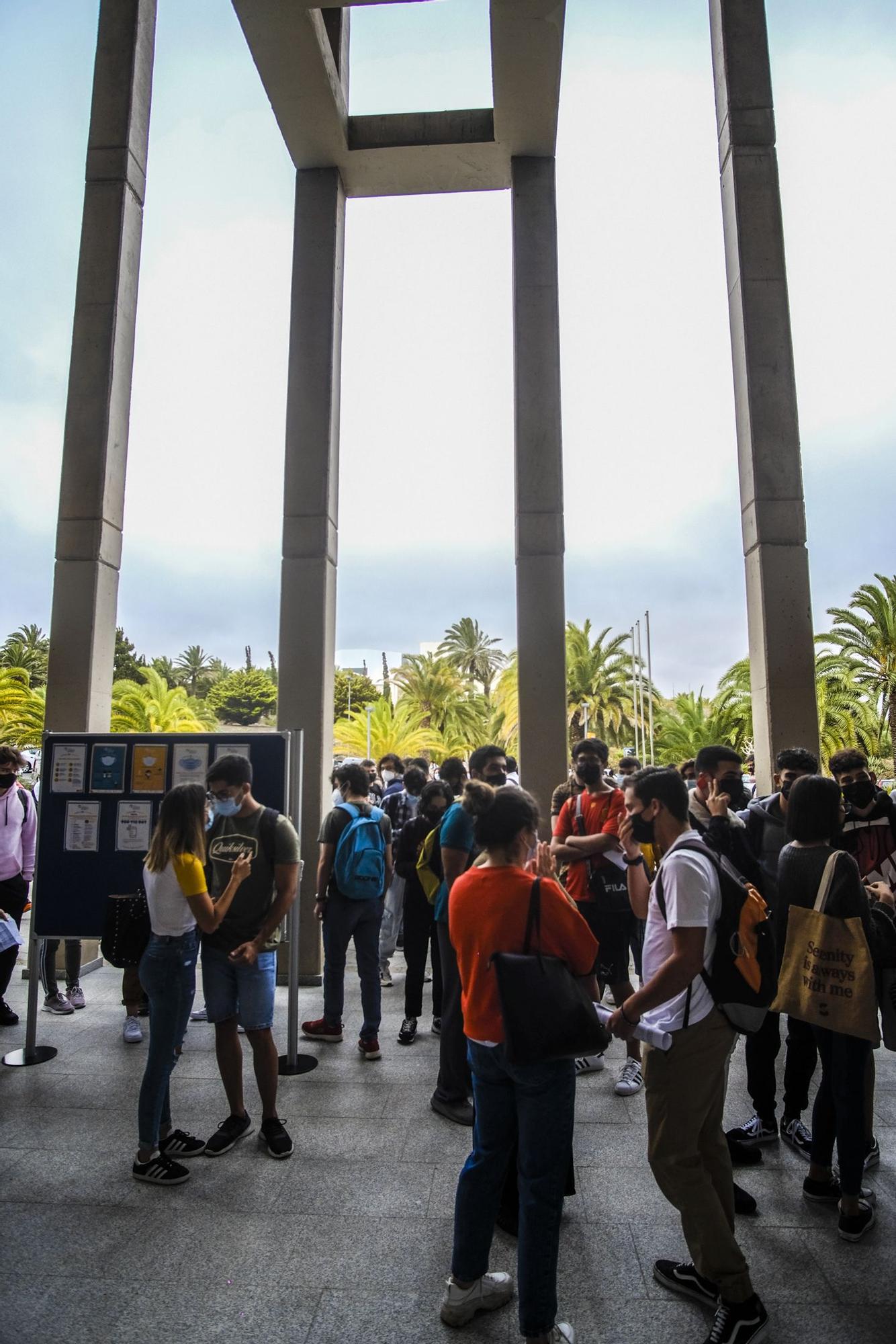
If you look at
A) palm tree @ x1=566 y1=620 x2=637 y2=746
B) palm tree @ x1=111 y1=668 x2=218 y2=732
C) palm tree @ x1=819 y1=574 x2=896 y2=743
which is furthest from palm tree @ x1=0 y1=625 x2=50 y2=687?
palm tree @ x1=819 y1=574 x2=896 y2=743

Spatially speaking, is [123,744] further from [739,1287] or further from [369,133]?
[369,133]

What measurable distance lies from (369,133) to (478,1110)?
379 inches

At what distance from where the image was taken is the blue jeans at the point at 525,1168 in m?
2.35

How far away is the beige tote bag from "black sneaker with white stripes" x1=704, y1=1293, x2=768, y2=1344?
1.01 meters

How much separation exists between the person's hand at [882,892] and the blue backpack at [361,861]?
9.62 ft

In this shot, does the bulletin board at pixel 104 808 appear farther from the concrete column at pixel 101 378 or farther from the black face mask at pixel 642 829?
the black face mask at pixel 642 829

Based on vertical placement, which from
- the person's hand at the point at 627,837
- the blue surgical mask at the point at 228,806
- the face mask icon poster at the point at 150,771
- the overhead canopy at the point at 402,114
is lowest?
the person's hand at the point at 627,837

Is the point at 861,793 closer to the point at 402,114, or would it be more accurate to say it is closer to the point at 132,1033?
the point at 132,1033

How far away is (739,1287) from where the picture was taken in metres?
2.47

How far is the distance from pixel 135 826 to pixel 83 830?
361mm

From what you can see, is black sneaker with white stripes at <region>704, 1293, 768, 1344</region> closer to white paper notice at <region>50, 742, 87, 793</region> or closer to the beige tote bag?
the beige tote bag

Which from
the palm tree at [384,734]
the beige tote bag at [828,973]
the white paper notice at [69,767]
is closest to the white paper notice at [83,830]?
the white paper notice at [69,767]

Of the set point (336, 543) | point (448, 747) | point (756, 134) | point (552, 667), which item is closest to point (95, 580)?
point (336, 543)

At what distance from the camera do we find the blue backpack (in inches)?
206
